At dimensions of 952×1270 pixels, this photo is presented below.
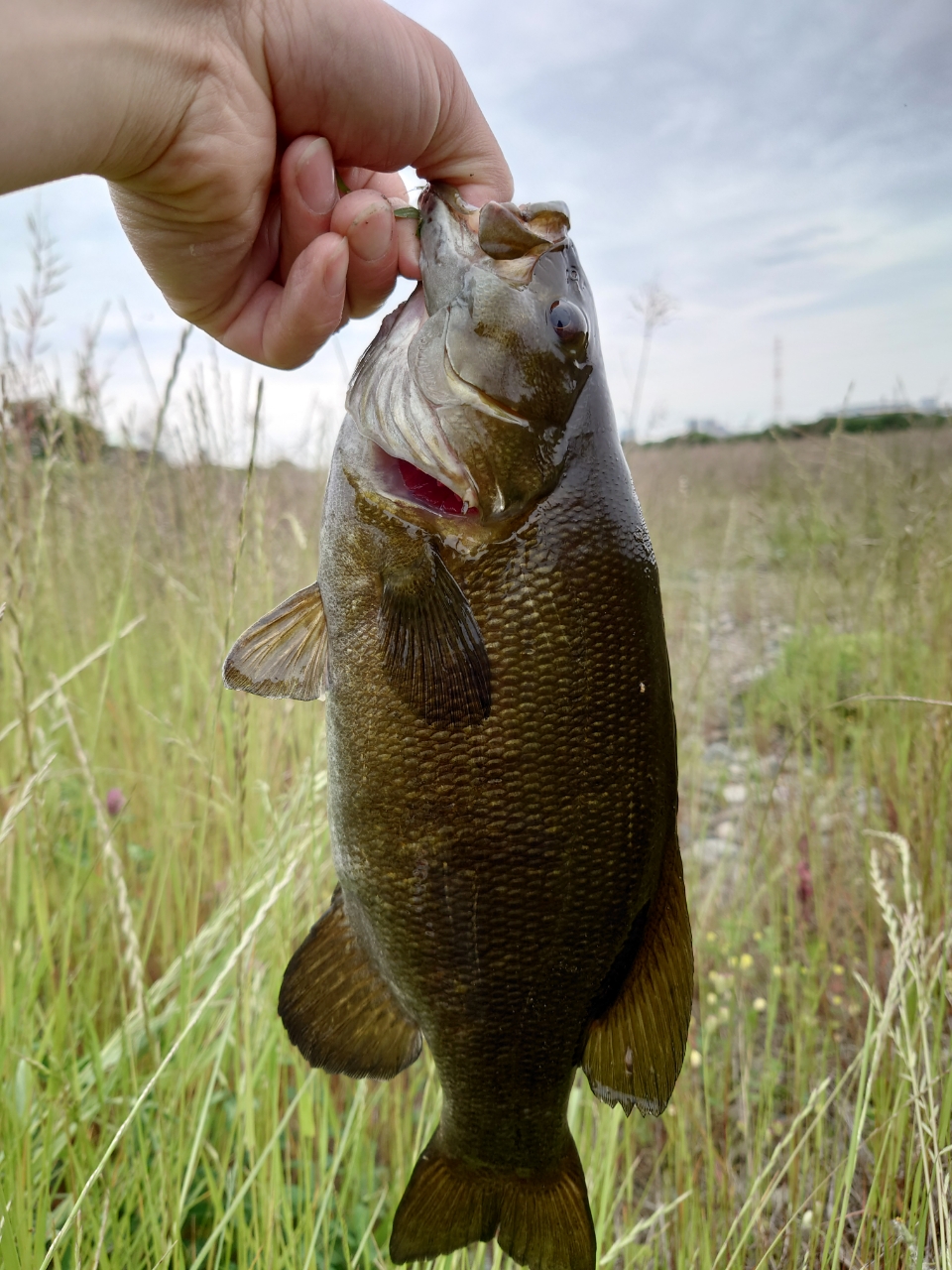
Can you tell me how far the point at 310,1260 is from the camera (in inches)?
57.9

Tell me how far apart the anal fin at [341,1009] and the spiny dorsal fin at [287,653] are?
1.20 feet

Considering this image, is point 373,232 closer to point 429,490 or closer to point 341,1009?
point 429,490

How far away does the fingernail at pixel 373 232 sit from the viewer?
147 centimetres

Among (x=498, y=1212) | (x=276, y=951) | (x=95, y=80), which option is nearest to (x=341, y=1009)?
(x=498, y=1212)

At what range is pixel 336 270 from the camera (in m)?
1.52

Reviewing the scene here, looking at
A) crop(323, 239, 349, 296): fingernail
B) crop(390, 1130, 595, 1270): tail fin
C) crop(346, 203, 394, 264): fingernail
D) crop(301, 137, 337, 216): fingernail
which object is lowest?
crop(390, 1130, 595, 1270): tail fin

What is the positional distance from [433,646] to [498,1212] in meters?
0.93

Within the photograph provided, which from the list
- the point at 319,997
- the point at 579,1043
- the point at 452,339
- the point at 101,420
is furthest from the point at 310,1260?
the point at 101,420

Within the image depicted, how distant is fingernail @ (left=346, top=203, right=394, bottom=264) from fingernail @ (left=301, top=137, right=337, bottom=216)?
105 millimetres

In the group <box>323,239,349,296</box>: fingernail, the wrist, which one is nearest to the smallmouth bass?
<box>323,239,349,296</box>: fingernail

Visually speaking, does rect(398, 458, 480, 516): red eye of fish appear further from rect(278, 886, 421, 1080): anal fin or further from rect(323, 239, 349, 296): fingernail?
rect(278, 886, 421, 1080): anal fin

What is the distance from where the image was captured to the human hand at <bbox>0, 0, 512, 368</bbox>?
1231mm

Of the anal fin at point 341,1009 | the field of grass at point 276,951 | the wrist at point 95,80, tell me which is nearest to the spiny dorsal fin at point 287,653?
the field of grass at point 276,951

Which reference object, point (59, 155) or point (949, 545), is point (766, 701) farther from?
point (59, 155)
